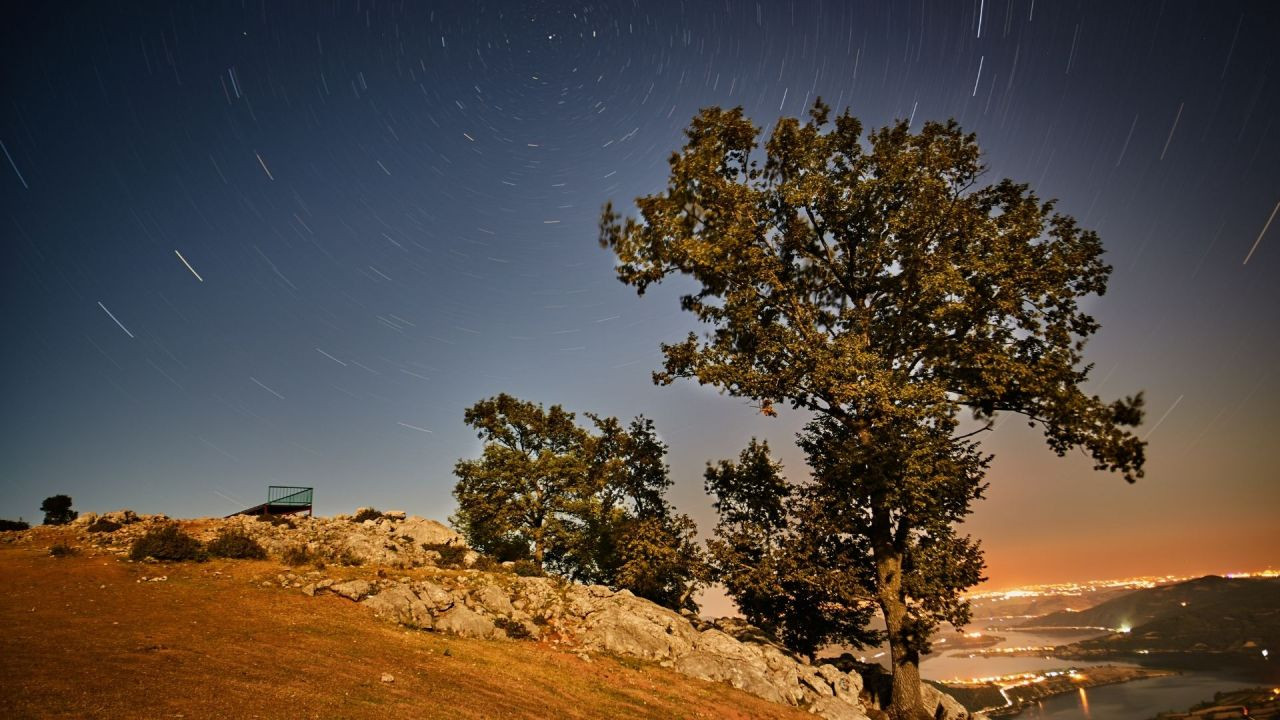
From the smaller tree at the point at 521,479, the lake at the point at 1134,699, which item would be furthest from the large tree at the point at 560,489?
the lake at the point at 1134,699

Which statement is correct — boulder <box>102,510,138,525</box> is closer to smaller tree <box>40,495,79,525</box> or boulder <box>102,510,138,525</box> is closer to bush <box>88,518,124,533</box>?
bush <box>88,518,124,533</box>

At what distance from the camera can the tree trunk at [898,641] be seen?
1992 cm

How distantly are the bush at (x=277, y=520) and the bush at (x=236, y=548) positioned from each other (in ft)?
18.9

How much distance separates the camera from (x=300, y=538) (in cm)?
2886

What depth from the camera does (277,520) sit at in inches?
1267

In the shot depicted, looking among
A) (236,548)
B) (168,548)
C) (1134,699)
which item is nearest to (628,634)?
(236,548)

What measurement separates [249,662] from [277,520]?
24221 millimetres

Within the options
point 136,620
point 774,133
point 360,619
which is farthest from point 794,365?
point 136,620

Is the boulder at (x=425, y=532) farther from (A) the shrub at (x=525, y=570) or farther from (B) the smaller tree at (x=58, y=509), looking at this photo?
(B) the smaller tree at (x=58, y=509)

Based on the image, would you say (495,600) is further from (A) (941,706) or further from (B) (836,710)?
(A) (941,706)

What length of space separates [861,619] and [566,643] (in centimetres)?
1747

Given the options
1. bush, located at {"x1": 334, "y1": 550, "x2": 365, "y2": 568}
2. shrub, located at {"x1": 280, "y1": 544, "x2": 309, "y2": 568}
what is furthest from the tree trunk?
shrub, located at {"x1": 280, "y1": 544, "x2": 309, "y2": 568}

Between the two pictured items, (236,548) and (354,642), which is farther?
(236,548)

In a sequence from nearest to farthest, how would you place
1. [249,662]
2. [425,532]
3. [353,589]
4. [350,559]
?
1. [249,662]
2. [353,589]
3. [350,559]
4. [425,532]
